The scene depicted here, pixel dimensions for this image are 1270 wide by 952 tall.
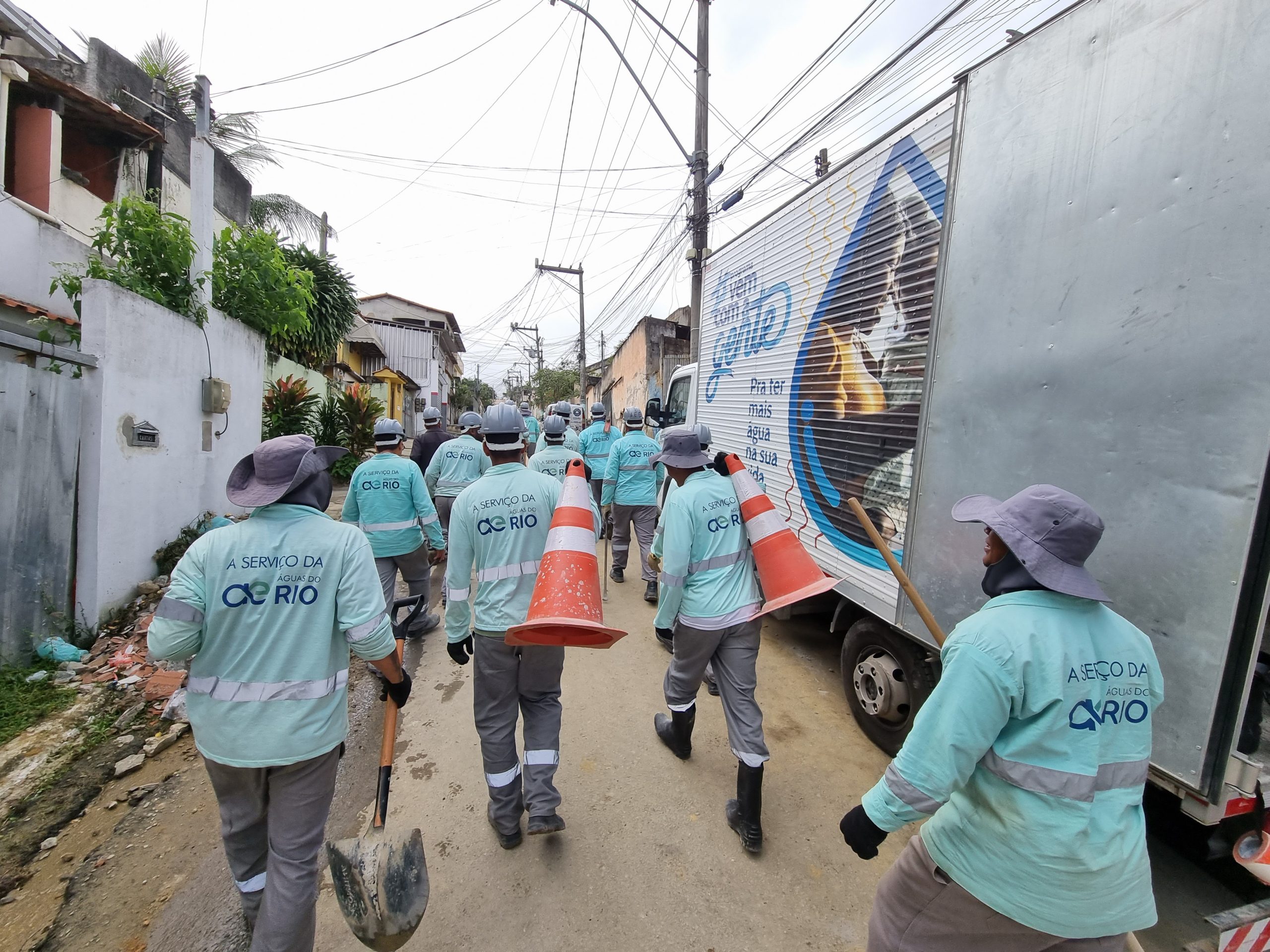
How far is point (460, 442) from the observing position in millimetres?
5277

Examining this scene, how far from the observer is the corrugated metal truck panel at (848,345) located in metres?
2.76

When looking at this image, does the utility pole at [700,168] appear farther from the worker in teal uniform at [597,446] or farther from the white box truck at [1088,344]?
the white box truck at [1088,344]

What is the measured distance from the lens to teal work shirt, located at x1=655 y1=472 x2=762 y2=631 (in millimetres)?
2551

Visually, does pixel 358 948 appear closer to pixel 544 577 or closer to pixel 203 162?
pixel 544 577

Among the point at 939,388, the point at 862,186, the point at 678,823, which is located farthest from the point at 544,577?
the point at 862,186

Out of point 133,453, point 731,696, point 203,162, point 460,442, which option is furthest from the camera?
point 203,162

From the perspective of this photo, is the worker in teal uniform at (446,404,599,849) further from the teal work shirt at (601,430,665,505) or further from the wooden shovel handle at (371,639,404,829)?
the teal work shirt at (601,430,665,505)

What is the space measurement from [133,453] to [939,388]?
5570mm

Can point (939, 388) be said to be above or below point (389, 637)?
above

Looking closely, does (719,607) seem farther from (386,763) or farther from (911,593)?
(386,763)

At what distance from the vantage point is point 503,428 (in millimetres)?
2600

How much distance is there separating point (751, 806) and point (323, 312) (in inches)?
482

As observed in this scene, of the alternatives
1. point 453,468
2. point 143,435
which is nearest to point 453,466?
point 453,468

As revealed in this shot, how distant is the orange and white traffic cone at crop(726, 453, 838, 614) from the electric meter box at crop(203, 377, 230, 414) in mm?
5314
